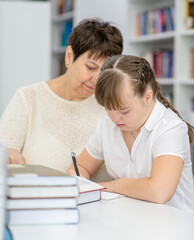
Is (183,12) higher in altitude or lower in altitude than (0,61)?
higher

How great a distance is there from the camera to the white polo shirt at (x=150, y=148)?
4.54 ft

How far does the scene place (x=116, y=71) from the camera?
138 centimetres

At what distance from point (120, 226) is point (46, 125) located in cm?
98

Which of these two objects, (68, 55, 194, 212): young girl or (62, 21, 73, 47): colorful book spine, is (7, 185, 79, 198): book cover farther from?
(62, 21, 73, 47): colorful book spine

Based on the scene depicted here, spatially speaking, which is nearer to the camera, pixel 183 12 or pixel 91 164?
pixel 91 164

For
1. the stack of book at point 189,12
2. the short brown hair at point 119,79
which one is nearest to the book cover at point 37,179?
the short brown hair at point 119,79

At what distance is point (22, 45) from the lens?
3527 mm

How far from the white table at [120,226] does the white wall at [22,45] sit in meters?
2.49

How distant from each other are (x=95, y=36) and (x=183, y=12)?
194 cm

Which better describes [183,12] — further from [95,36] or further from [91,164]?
[91,164]

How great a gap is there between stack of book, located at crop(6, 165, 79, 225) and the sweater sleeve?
35.8 inches

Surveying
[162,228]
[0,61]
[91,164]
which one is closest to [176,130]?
[91,164]

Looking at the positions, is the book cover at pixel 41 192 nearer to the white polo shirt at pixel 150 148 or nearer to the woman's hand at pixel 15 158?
the white polo shirt at pixel 150 148

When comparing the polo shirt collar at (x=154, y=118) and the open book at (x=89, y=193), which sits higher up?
the polo shirt collar at (x=154, y=118)
